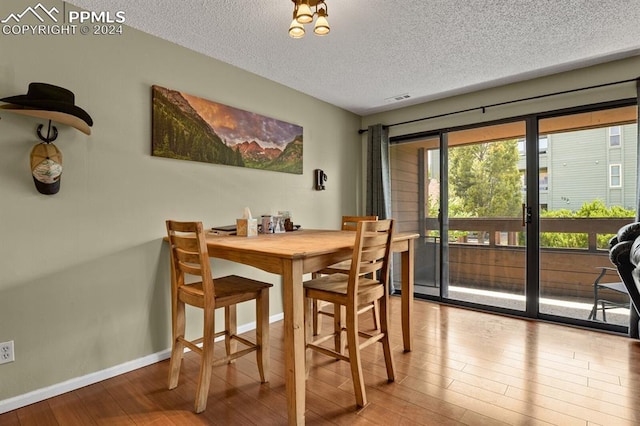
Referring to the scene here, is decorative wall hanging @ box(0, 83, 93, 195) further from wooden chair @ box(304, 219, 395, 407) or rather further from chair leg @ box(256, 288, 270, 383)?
wooden chair @ box(304, 219, 395, 407)

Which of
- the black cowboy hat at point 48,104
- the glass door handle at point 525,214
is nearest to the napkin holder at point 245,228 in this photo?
the black cowboy hat at point 48,104

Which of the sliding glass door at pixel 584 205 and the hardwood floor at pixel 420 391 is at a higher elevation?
the sliding glass door at pixel 584 205

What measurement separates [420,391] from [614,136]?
289cm

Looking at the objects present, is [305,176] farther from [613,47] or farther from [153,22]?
[613,47]

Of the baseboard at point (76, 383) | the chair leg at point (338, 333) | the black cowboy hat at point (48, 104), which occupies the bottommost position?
the baseboard at point (76, 383)

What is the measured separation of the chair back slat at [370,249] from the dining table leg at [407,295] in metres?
0.40

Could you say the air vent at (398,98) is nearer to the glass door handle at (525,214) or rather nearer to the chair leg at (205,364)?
the glass door handle at (525,214)

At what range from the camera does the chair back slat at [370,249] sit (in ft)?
5.97

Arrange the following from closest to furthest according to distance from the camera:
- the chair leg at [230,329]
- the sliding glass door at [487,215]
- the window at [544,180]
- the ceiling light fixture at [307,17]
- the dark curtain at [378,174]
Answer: the ceiling light fixture at [307,17] < the chair leg at [230,329] < the window at [544,180] < the sliding glass door at [487,215] < the dark curtain at [378,174]

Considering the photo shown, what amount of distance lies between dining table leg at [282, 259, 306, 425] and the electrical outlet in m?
1.53

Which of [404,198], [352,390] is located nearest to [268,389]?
[352,390]

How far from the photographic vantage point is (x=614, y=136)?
299 centimetres

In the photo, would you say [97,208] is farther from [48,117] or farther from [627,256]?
[627,256]

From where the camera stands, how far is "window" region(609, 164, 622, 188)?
9.66 ft
